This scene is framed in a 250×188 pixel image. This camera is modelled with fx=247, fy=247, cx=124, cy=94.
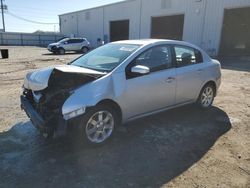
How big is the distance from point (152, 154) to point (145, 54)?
176 cm

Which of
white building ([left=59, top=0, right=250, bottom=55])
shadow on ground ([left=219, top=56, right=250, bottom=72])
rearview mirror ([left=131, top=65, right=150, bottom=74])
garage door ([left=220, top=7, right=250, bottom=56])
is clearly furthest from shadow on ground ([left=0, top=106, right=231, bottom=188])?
garage door ([left=220, top=7, right=250, bottom=56])

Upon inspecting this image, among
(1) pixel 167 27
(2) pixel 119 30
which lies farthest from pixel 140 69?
(2) pixel 119 30

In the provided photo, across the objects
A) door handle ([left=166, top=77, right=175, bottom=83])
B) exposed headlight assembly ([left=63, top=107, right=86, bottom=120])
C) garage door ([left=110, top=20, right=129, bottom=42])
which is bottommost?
exposed headlight assembly ([left=63, top=107, right=86, bottom=120])

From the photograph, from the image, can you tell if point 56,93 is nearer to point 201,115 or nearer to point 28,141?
point 28,141

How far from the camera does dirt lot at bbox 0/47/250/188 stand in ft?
10.3

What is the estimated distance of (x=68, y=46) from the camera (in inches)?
1004

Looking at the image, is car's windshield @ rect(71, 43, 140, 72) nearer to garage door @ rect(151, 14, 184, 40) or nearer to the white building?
the white building

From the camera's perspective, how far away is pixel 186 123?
5.06 metres

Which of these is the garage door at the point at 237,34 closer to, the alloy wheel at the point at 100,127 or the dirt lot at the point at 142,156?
the dirt lot at the point at 142,156

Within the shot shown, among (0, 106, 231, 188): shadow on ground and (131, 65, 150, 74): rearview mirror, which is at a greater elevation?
(131, 65, 150, 74): rearview mirror

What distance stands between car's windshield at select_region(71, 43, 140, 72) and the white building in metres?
15.4

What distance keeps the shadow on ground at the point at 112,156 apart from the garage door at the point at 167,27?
21.7 m

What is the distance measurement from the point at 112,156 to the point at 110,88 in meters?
1.04

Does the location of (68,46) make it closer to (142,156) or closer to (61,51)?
(61,51)
